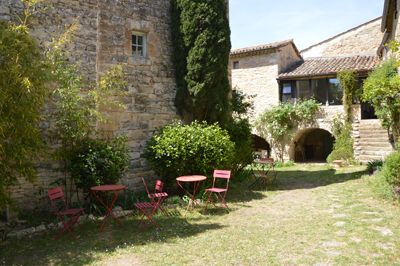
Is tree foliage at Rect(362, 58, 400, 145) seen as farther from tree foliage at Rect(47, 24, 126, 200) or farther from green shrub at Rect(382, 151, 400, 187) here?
tree foliage at Rect(47, 24, 126, 200)

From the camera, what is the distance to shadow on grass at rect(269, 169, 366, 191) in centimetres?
1072

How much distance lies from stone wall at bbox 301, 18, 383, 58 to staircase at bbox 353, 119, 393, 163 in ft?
20.3

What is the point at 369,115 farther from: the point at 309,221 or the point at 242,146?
the point at 309,221

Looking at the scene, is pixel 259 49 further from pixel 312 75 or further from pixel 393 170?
pixel 393 170

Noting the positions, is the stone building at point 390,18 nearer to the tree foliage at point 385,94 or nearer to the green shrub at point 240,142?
the tree foliage at point 385,94

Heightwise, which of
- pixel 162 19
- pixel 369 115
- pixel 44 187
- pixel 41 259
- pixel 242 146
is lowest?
pixel 41 259

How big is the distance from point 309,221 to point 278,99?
1317cm

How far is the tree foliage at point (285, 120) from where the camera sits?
1761 centimetres

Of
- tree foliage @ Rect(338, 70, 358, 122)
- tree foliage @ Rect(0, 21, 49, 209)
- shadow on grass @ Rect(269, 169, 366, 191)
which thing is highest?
tree foliage @ Rect(338, 70, 358, 122)

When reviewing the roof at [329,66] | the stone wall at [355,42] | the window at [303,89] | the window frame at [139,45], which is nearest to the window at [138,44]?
the window frame at [139,45]

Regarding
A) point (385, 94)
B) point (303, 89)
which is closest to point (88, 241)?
point (385, 94)

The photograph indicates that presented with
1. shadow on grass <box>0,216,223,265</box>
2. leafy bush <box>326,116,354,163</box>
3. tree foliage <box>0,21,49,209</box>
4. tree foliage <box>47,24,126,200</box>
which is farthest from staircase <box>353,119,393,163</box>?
tree foliage <box>0,21,49,209</box>

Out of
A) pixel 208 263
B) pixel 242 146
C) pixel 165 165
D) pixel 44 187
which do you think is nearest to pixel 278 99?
pixel 242 146

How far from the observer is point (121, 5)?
8.92 meters
